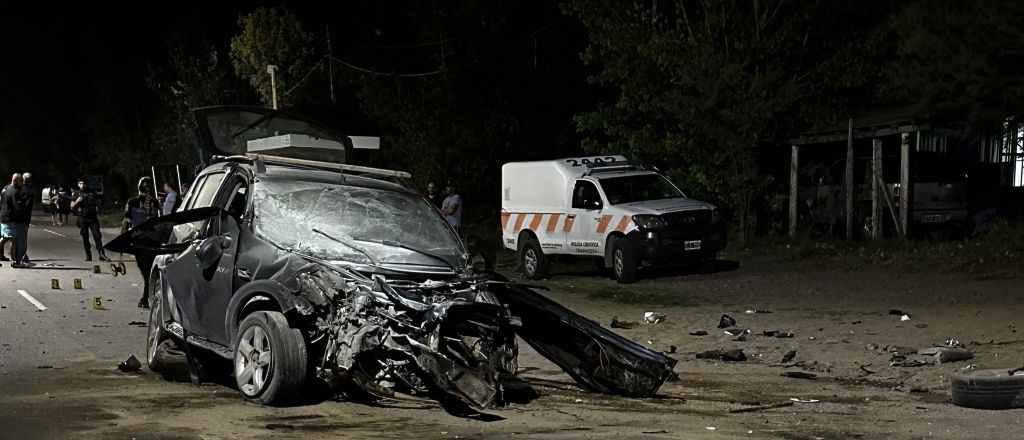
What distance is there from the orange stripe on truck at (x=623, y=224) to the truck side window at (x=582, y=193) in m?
1.01

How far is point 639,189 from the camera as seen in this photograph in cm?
1939

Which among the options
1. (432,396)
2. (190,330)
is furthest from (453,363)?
(190,330)

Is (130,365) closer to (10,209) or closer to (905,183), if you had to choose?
(10,209)

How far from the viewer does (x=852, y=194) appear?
22.5 m

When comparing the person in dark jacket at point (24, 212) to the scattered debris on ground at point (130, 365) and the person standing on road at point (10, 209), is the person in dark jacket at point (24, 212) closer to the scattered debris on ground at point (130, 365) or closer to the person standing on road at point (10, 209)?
the person standing on road at point (10, 209)

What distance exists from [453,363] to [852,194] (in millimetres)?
17117

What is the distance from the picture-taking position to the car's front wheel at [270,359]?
7.31 metres

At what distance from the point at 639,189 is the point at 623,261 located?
1654 millimetres

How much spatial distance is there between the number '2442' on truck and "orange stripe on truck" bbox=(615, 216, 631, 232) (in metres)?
0.02

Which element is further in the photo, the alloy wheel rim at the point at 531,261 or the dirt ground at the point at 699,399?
the alloy wheel rim at the point at 531,261

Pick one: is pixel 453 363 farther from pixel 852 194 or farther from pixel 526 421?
pixel 852 194

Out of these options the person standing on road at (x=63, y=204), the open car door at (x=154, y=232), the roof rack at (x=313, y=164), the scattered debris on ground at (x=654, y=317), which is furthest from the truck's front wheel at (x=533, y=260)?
the person standing on road at (x=63, y=204)

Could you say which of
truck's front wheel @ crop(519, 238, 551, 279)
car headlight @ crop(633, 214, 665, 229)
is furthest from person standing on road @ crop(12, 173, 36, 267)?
car headlight @ crop(633, 214, 665, 229)

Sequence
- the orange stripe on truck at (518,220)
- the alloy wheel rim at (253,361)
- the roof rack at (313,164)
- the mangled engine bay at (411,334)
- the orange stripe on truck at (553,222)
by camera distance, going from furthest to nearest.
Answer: the orange stripe on truck at (518,220) → the orange stripe on truck at (553,222) → the roof rack at (313,164) → the alloy wheel rim at (253,361) → the mangled engine bay at (411,334)
